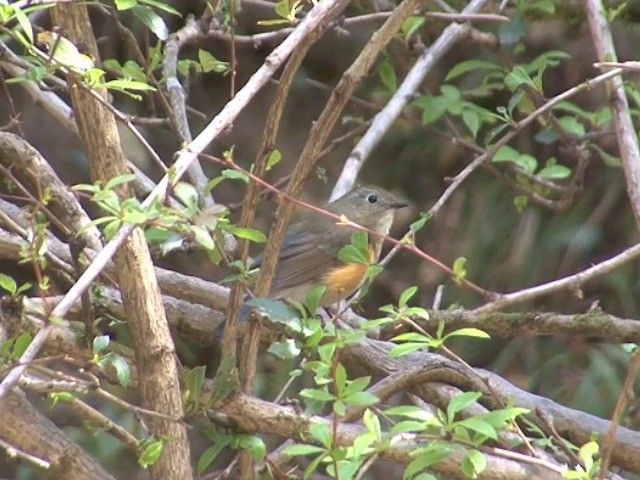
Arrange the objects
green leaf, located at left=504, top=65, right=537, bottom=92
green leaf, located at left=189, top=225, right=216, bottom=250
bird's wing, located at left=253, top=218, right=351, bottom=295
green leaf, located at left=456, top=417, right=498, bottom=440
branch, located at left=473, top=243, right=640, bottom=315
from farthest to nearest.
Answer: bird's wing, located at left=253, top=218, right=351, bottom=295 < green leaf, located at left=504, top=65, right=537, bottom=92 < branch, located at left=473, top=243, right=640, bottom=315 < green leaf, located at left=456, top=417, right=498, bottom=440 < green leaf, located at left=189, top=225, right=216, bottom=250

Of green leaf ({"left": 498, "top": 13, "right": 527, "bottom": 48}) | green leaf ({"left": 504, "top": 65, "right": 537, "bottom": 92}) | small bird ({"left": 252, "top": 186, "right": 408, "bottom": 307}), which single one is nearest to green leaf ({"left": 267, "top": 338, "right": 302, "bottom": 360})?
green leaf ({"left": 504, "top": 65, "right": 537, "bottom": 92})

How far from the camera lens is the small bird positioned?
468 cm

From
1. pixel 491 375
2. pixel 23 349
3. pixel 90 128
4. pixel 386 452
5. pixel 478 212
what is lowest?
pixel 478 212

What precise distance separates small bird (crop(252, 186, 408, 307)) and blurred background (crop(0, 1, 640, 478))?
312 millimetres

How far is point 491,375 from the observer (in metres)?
3.49

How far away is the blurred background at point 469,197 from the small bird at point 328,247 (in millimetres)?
312

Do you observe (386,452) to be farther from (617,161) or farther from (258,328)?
(617,161)

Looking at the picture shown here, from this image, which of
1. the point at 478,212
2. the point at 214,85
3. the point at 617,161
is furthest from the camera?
the point at 214,85

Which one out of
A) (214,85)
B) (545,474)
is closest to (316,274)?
(214,85)

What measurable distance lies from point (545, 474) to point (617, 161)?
6.86ft

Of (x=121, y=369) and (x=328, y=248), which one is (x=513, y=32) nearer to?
(x=328, y=248)

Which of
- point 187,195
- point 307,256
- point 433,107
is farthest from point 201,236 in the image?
point 307,256

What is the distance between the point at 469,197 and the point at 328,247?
1.00m

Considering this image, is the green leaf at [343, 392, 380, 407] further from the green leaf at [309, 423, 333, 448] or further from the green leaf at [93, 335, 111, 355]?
the green leaf at [93, 335, 111, 355]
